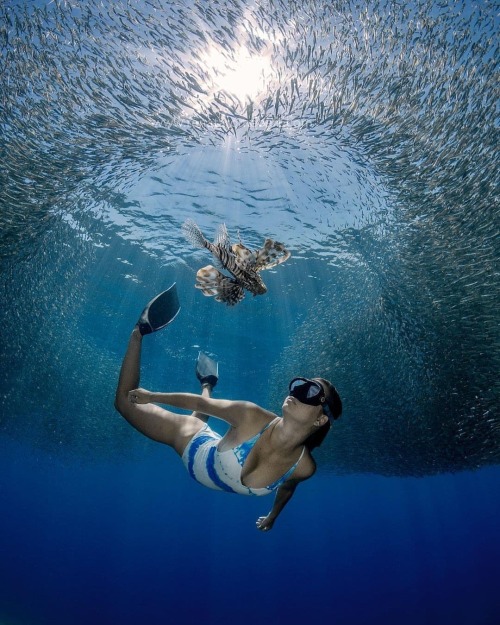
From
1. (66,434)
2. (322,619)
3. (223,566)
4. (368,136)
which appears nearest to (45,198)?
(368,136)

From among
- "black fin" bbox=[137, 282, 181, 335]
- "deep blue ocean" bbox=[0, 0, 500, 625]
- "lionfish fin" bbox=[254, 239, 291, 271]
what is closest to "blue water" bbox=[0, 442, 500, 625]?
"deep blue ocean" bbox=[0, 0, 500, 625]

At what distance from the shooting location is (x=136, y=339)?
14.9 ft

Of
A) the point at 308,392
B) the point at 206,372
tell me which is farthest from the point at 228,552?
the point at 308,392

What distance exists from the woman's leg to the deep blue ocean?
5194mm

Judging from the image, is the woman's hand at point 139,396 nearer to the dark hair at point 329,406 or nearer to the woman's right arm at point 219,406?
the woman's right arm at point 219,406

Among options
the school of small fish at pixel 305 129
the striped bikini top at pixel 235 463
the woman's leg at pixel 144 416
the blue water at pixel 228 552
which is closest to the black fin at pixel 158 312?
the woman's leg at pixel 144 416

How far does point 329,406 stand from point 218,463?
4.44ft

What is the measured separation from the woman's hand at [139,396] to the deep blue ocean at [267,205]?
5.76m

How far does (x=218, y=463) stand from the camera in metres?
3.83

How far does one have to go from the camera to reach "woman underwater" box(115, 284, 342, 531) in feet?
11.3

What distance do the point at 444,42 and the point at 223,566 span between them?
98904 millimetres

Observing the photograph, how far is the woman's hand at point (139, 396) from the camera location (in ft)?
13.2

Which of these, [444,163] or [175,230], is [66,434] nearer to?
[175,230]

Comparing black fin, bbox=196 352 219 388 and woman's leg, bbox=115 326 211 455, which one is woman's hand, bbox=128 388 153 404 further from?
black fin, bbox=196 352 219 388
